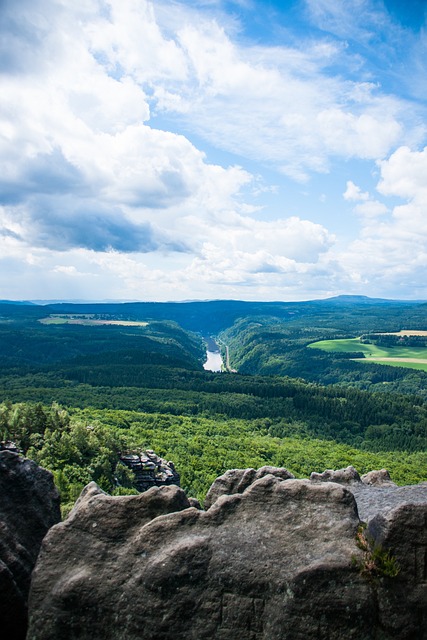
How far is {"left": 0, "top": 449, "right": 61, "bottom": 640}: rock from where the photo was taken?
15.6 m

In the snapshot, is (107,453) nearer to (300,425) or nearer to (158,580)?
(158,580)

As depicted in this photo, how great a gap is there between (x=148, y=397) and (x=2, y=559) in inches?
6703

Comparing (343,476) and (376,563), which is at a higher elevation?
(376,563)

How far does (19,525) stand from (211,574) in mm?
9143

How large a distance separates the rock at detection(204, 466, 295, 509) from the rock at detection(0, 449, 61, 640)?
808 cm

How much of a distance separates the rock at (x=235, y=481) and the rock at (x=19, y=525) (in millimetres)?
8080

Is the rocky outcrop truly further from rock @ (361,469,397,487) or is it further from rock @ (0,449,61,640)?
rock @ (0,449,61,640)

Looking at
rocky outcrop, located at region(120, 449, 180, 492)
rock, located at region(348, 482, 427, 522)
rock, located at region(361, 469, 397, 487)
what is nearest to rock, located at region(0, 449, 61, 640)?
rock, located at region(348, 482, 427, 522)

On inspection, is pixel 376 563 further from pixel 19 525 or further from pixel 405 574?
pixel 19 525

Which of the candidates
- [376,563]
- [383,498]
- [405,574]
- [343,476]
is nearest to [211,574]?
[376,563]

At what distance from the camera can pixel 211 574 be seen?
15.1 meters

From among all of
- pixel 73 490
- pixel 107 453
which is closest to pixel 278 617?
pixel 73 490

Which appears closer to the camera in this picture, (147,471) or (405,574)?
(405,574)

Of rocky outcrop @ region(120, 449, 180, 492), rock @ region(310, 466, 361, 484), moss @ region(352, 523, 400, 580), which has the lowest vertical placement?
rocky outcrop @ region(120, 449, 180, 492)
